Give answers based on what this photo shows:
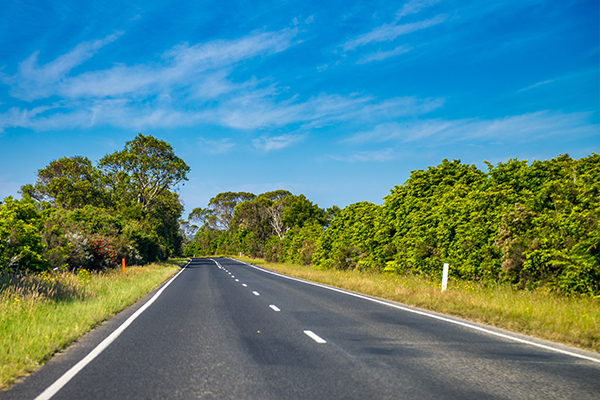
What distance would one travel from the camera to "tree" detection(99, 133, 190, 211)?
4924 cm

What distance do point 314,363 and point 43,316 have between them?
19.9ft

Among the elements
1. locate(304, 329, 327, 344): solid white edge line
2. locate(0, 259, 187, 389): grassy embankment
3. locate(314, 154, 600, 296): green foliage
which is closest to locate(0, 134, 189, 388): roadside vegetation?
locate(0, 259, 187, 389): grassy embankment

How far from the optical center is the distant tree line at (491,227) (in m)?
11.8

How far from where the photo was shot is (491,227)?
15203 millimetres

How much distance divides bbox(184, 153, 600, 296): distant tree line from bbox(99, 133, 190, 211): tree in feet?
81.7

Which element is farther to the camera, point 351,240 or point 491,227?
point 351,240

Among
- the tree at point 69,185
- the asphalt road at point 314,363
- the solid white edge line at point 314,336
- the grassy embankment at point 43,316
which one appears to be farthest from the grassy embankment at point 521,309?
the tree at point 69,185

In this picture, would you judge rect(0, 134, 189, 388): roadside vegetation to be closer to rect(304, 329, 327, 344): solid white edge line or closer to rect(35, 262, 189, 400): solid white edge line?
rect(35, 262, 189, 400): solid white edge line

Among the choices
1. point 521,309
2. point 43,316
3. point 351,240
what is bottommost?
point 43,316

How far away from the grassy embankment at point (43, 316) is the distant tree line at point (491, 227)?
1134cm

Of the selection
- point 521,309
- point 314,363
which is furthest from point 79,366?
point 521,309

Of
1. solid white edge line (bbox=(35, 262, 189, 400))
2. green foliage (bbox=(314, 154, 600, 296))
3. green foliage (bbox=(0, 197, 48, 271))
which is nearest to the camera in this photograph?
solid white edge line (bbox=(35, 262, 189, 400))

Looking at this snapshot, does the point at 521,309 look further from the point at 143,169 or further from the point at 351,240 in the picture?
the point at 143,169

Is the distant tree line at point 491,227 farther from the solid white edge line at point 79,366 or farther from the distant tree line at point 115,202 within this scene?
the distant tree line at point 115,202
